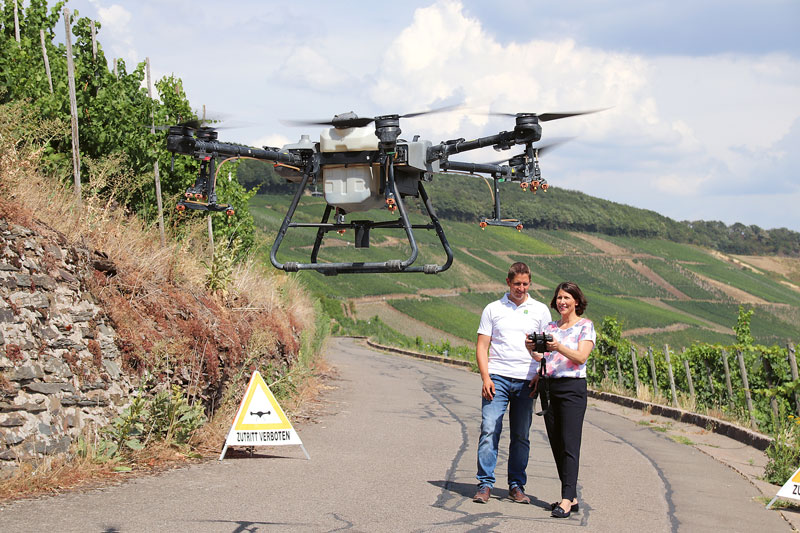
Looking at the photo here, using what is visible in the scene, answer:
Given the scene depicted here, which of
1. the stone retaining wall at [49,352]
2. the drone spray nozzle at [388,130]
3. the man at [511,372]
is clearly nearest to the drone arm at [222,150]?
the drone spray nozzle at [388,130]

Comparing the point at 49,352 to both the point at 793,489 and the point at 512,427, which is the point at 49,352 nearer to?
the point at 512,427

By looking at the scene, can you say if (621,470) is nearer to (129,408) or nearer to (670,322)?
(129,408)

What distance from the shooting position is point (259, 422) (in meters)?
10.3

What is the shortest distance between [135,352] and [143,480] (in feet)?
5.93

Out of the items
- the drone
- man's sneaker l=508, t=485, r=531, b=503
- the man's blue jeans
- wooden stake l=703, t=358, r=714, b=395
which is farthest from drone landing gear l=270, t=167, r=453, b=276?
wooden stake l=703, t=358, r=714, b=395

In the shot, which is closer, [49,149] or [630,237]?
[49,149]

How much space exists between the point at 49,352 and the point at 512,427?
4636 millimetres

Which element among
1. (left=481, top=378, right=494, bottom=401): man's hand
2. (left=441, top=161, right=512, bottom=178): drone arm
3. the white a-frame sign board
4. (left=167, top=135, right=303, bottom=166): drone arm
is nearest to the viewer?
(left=481, top=378, right=494, bottom=401): man's hand

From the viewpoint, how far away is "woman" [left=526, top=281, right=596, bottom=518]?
805 cm

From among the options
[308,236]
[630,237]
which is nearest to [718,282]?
[630,237]

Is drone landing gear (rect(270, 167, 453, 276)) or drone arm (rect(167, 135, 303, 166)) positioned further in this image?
drone arm (rect(167, 135, 303, 166))

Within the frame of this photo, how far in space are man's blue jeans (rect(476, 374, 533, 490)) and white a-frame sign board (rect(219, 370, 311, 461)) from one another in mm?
2650

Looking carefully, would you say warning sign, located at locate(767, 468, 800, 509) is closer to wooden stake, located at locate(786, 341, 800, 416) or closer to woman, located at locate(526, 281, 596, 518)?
woman, located at locate(526, 281, 596, 518)

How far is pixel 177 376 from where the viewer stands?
10867 mm
